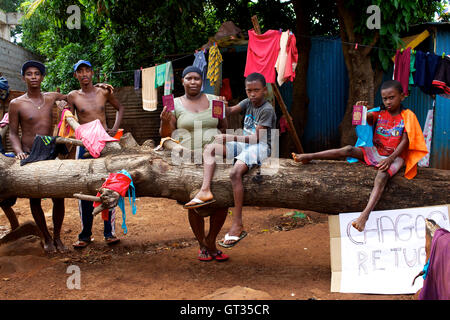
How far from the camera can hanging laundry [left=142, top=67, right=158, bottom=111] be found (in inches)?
343

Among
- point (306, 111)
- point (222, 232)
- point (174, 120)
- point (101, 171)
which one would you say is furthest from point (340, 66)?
point (101, 171)

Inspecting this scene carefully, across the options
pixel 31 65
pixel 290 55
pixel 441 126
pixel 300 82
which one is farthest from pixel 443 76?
pixel 31 65

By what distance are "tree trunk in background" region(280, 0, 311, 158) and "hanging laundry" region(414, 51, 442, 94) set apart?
2.89 metres

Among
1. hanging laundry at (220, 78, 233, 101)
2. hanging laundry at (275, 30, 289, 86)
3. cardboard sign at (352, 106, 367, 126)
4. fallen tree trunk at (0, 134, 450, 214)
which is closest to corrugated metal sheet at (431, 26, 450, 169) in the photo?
hanging laundry at (275, 30, 289, 86)

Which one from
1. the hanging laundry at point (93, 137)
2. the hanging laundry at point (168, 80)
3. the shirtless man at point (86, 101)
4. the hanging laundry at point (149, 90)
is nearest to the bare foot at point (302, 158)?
the hanging laundry at point (93, 137)

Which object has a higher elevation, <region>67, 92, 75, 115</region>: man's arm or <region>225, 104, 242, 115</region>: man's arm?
<region>67, 92, 75, 115</region>: man's arm

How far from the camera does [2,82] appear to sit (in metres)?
5.65

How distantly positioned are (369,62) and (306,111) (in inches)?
93.3

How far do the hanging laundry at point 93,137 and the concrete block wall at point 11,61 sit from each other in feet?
39.1

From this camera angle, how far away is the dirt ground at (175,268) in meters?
3.52

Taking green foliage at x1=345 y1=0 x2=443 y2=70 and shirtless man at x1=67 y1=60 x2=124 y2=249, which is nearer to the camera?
shirtless man at x1=67 y1=60 x2=124 y2=249

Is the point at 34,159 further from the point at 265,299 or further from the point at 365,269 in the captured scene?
the point at 365,269

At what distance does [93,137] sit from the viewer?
4176 mm

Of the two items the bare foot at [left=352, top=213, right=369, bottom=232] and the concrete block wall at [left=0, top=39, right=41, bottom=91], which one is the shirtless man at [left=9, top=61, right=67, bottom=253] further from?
the concrete block wall at [left=0, top=39, right=41, bottom=91]
